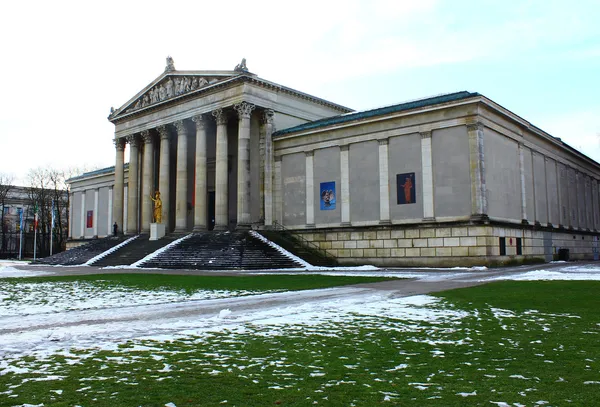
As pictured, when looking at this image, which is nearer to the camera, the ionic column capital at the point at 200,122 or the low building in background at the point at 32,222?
the ionic column capital at the point at 200,122

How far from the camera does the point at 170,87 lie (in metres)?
56.8

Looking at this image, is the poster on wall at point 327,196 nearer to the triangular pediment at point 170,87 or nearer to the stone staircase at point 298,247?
the stone staircase at point 298,247

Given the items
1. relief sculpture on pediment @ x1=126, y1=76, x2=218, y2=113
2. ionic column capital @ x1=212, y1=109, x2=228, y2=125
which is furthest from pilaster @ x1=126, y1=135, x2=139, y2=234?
ionic column capital @ x1=212, y1=109, x2=228, y2=125

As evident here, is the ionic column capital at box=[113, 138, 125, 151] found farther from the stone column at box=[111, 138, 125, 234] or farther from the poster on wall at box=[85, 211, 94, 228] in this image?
the poster on wall at box=[85, 211, 94, 228]

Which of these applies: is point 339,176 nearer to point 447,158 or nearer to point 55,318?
point 447,158

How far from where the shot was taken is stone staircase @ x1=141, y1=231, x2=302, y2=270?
1564 inches

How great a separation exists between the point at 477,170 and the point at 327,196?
1409 centimetres

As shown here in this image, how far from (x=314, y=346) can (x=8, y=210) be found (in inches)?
4634

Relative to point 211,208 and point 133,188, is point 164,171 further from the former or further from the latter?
point 133,188

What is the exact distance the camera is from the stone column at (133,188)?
61312mm

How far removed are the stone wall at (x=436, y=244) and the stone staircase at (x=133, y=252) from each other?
13.4 meters

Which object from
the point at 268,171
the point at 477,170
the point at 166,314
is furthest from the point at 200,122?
the point at 166,314

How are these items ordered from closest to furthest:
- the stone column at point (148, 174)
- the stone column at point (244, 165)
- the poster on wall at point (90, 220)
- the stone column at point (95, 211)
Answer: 1. the stone column at point (244, 165)
2. the stone column at point (148, 174)
3. the stone column at point (95, 211)
4. the poster on wall at point (90, 220)

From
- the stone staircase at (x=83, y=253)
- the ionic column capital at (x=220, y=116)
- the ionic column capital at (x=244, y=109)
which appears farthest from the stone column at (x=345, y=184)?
the stone staircase at (x=83, y=253)
